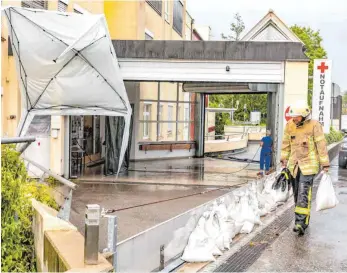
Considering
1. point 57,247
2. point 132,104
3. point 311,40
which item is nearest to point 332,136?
point 311,40

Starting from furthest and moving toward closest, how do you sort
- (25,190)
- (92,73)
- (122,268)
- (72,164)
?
(72,164) < (92,73) < (25,190) < (122,268)

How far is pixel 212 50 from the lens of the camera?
576 inches

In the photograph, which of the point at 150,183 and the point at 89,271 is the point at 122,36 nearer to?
the point at 150,183

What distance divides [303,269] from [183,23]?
2575 centimetres

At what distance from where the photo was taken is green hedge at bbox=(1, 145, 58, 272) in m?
5.04

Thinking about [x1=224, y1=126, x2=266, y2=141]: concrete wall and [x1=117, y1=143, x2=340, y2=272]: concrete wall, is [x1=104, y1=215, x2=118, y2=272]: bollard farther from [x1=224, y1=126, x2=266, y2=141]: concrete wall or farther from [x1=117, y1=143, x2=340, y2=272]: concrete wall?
[x1=224, y1=126, x2=266, y2=141]: concrete wall

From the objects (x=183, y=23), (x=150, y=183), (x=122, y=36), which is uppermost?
(x=183, y=23)

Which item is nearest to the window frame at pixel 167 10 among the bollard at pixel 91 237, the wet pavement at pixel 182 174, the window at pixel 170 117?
the window at pixel 170 117

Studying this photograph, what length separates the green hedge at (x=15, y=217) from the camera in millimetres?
5043

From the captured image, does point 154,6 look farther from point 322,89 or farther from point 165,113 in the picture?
point 322,89

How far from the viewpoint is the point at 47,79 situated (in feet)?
41.2

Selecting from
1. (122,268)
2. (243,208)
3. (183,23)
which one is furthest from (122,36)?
(122,268)

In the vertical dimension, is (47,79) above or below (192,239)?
above

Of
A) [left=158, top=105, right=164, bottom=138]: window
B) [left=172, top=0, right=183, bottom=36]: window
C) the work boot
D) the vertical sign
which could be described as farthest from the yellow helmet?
[left=172, top=0, right=183, bottom=36]: window
